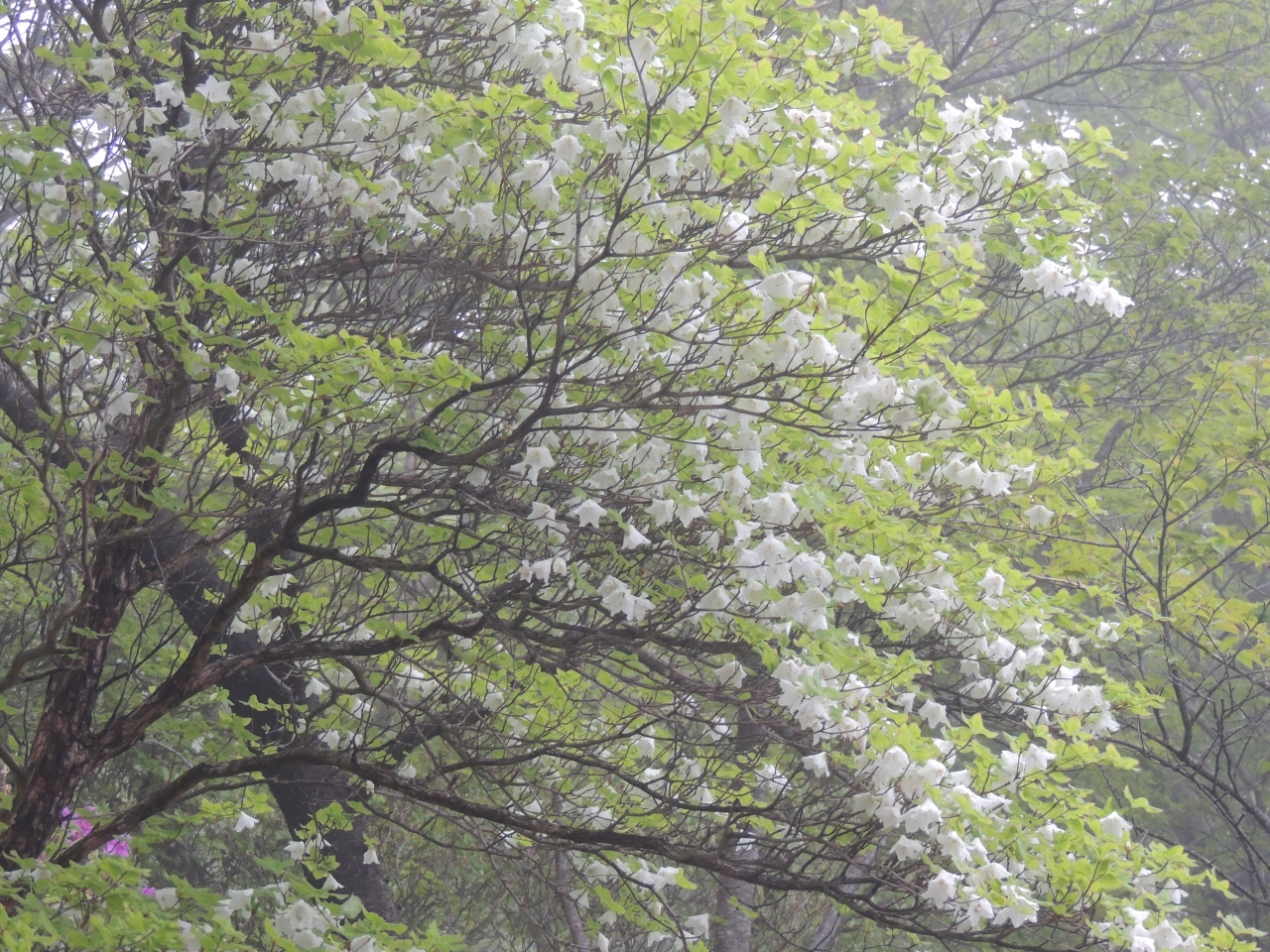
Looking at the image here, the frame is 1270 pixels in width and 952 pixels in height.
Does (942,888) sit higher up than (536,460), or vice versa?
(536,460)

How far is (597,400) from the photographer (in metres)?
4.20

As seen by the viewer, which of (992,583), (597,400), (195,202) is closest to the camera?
(195,202)

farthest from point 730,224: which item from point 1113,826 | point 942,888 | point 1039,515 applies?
point 1113,826

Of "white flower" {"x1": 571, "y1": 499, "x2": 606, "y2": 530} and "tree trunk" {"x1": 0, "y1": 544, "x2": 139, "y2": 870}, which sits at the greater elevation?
"white flower" {"x1": 571, "y1": 499, "x2": 606, "y2": 530}

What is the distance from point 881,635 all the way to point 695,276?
8.68ft

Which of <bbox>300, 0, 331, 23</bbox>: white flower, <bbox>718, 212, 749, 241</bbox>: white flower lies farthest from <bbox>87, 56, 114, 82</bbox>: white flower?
<bbox>718, 212, 749, 241</bbox>: white flower

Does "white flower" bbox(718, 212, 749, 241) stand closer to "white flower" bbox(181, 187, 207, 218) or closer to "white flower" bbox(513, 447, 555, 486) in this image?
"white flower" bbox(513, 447, 555, 486)

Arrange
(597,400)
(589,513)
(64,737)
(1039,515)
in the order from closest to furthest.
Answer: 1. (589,513)
2. (597,400)
3. (64,737)
4. (1039,515)

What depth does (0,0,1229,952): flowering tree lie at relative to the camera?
363 centimetres

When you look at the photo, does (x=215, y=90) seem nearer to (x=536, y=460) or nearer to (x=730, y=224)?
(x=536, y=460)

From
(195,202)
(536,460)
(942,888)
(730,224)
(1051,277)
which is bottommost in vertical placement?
(942,888)

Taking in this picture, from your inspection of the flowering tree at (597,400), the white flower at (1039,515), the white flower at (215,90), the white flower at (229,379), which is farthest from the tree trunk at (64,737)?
the white flower at (1039,515)

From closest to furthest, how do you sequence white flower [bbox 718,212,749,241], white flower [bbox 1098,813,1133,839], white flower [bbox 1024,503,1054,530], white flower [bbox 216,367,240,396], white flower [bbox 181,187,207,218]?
white flower [bbox 718,212,749,241] < white flower [bbox 216,367,240,396] < white flower [bbox 181,187,207,218] < white flower [bbox 1098,813,1133,839] < white flower [bbox 1024,503,1054,530]

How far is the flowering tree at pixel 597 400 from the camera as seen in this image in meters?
3.63
